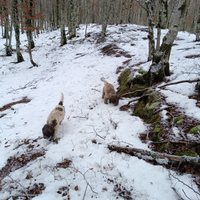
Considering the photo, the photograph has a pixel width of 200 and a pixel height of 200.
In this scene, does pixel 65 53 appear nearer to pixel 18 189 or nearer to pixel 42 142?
pixel 42 142

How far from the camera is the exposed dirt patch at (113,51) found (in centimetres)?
1196

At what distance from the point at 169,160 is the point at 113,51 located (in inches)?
486

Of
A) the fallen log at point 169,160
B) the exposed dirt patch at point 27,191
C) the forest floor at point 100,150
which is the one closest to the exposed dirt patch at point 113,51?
the forest floor at point 100,150

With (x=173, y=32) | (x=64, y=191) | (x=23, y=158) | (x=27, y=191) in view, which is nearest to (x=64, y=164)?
(x=64, y=191)

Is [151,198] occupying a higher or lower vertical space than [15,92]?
higher

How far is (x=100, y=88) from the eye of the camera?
7664 mm

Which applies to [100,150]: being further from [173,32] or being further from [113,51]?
[113,51]

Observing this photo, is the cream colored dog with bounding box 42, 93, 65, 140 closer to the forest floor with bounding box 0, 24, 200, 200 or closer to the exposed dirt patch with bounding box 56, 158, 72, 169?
the forest floor with bounding box 0, 24, 200, 200

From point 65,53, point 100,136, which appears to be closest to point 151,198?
point 100,136

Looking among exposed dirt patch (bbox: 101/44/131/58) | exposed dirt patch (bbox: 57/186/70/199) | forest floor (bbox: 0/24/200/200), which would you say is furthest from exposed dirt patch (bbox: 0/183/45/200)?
Result: exposed dirt patch (bbox: 101/44/131/58)

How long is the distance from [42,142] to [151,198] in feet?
10.3

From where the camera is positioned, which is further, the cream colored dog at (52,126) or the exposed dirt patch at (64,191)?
the cream colored dog at (52,126)

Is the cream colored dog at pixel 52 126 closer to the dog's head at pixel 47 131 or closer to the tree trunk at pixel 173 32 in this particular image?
the dog's head at pixel 47 131

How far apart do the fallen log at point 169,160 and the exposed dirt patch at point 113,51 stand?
1030cm
